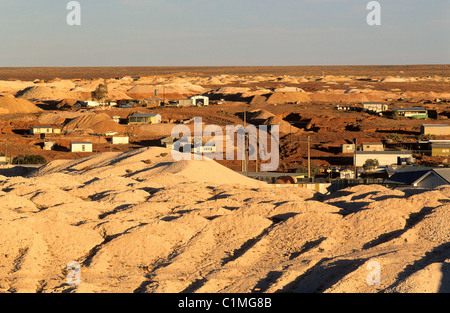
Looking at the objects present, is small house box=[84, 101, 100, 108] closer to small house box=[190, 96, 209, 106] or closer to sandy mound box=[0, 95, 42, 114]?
sandy mound box=[0, 95, 42, 114]

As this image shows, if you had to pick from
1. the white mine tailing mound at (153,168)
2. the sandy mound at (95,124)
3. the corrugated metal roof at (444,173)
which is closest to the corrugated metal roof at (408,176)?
the corrugated metal roof at (444,173)

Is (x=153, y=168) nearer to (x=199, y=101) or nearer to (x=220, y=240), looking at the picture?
(x=220, y=240)

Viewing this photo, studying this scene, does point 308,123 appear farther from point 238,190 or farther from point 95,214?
point 95,214

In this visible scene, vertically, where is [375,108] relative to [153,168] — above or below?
above

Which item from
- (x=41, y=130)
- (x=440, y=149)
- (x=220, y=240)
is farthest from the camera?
(x=41, y=130)

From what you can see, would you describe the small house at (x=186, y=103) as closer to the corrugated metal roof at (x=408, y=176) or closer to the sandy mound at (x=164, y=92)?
the sandy mound at (x=164, y=92)

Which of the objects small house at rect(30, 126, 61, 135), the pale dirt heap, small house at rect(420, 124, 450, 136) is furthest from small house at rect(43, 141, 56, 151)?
small house at rect(420, 124, 450, 136)

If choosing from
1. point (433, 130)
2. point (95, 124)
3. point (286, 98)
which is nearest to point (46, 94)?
point (286, 98)

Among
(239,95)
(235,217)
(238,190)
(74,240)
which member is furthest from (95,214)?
(239,95)
